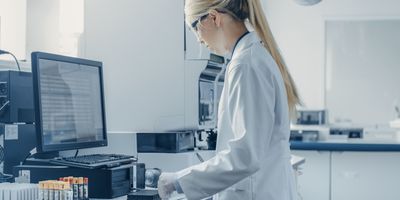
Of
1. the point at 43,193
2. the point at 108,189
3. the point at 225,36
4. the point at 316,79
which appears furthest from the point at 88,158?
the point at 316,79

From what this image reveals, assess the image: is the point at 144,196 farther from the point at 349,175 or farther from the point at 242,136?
the point at 349,175

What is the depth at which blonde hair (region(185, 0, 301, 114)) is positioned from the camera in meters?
1.48

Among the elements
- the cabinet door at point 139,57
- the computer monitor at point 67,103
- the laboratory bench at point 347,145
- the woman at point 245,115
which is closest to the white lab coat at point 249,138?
the woman at point 245,115

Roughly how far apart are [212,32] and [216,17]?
5cm

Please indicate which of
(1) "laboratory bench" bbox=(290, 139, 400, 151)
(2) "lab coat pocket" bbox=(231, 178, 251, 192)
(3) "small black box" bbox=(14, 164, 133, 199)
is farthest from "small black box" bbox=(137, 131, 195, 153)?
(1) "laboratory bench" bbox=(290, 139, 400, 151)

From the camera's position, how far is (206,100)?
7.23 ft

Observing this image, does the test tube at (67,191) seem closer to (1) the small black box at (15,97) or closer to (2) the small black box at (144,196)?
(2) the small black box at (144,196)

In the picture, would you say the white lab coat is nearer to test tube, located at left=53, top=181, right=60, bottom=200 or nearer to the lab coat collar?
the lab coat collar

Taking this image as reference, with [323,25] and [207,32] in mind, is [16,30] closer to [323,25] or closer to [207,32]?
[207,32]

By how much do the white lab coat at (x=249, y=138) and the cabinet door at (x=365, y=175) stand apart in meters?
2.87

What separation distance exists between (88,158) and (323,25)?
18.2 ft

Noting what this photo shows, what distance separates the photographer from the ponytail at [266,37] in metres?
1.49

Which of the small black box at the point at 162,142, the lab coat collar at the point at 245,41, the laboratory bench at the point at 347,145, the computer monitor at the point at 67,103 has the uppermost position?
the lab coat collar at the point at 245,41

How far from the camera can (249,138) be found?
4.42 feet
